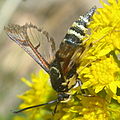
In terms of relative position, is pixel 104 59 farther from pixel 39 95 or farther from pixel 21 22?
pixel 21 22

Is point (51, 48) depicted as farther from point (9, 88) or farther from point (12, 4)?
point (9, 88)

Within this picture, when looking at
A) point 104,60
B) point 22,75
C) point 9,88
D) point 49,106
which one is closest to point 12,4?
point 9,88

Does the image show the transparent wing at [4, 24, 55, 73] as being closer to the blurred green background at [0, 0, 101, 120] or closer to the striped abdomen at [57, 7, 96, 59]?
the striped abdomen at [57, 7, 96, 59]

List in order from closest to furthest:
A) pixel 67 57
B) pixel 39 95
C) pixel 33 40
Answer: pixel 67 57
pixel 33 40
pixel 39 95

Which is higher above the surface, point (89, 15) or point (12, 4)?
point (12, 4)

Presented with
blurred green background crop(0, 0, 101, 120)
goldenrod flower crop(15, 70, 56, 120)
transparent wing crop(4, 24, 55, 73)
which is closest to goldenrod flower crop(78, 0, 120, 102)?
transparent wing crop(4, 24, 55, 73)

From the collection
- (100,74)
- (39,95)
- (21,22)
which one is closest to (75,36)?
(100,74)
